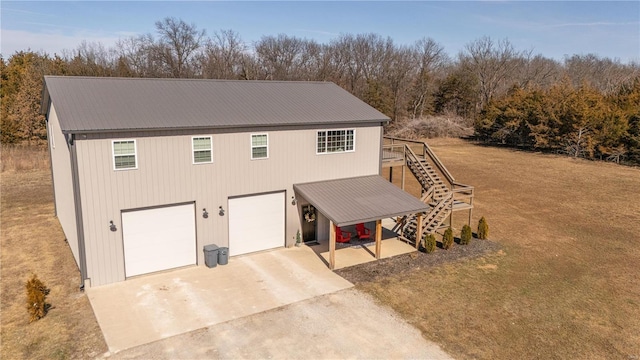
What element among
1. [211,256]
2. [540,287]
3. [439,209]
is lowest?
[540,287]

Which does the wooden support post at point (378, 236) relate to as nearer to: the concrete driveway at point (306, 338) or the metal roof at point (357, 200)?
the metal roof at point (357, 200)

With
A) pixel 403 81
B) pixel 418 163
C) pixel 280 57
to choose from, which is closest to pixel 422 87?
pixel 403 81

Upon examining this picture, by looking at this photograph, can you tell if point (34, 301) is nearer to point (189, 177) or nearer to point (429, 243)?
point (189, 177)

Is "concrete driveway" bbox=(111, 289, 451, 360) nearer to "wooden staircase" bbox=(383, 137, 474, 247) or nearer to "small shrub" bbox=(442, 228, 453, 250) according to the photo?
"small shrub" bbox=(442, 228, 453, 250)

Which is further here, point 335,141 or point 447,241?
point 335,141

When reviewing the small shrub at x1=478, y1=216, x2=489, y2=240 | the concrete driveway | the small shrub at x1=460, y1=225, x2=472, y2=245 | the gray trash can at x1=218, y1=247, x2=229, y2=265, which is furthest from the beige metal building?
the small shrub at x1=478, y1=216, x2=489, y2=240

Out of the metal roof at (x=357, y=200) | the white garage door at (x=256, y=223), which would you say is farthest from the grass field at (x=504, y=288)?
the white garage door at (x=256, y=223)

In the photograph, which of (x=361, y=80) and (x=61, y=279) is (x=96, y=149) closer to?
(x=61, y=279)
